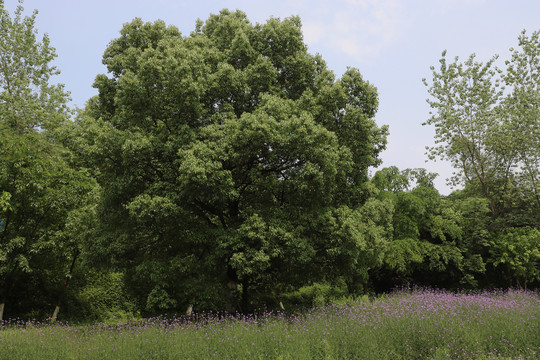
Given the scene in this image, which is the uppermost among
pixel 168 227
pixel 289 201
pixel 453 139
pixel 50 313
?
pixel 453 139

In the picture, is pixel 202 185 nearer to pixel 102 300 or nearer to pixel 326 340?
pixel 326 340

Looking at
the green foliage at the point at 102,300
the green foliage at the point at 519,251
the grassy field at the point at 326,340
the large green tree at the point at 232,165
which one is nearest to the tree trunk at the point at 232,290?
the large green tree at the point at 232,165

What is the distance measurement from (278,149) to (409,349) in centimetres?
748

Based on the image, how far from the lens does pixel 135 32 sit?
1850cm

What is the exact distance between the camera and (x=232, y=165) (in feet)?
46.5

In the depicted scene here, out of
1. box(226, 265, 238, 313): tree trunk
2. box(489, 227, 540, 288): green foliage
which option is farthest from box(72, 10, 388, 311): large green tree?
box(489, 227, 540, 288): green foliage

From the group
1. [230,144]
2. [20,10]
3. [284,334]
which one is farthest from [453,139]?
[20,10]

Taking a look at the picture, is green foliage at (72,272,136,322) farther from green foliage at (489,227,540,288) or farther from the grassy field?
green foliage at (489,227,540,288)

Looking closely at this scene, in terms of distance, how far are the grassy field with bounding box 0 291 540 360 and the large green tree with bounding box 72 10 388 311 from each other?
287 cm

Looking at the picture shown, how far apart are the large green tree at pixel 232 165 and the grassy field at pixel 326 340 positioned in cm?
287

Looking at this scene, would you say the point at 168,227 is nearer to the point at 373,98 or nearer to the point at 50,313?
the point at 373,98

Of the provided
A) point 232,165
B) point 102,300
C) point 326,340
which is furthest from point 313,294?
point 326,340

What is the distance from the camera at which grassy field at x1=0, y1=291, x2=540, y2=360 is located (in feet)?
28.7

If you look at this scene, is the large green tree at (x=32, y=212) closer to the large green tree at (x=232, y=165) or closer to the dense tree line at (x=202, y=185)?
the dense tree line at (x=202, y=185)
